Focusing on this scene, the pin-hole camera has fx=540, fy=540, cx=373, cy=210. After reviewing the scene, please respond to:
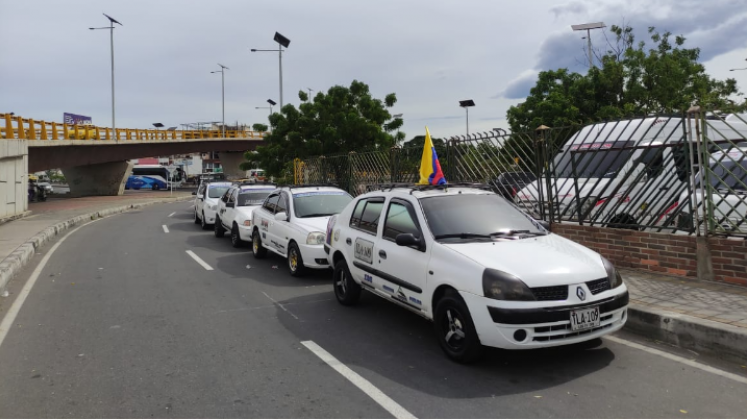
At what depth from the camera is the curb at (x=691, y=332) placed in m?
4.82

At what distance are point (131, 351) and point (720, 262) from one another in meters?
6.82

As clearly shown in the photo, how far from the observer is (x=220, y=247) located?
43.9 ft

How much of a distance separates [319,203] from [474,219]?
16.1ft

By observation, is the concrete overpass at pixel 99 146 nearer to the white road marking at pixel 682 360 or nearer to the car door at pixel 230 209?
the car door at pixel 230 209

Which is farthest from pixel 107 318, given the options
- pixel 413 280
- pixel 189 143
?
pixel 189 143

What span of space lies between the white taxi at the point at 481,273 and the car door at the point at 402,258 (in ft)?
0.04

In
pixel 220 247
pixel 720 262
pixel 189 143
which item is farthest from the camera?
pixel 189 143

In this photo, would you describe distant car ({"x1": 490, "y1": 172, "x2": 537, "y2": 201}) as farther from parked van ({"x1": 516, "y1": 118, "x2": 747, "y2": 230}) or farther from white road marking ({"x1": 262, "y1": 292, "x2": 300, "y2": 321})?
white road marking ({"x1": 262, "y1": 292, "x2": 300, "y2": 321})

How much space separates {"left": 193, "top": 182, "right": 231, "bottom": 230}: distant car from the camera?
57.4 ft

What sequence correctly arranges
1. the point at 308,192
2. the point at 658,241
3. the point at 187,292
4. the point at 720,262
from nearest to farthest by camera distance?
1. the point at 720,262
2. the point at 658,241
3. the point at 187,292
4. the point at 308,192

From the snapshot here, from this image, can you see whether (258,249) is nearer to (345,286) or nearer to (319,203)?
(319,203)

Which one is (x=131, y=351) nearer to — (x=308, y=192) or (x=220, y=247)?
(x=308, y=192)

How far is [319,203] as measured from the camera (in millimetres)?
10172

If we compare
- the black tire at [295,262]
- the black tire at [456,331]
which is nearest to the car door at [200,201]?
the black tire at [295,262]
